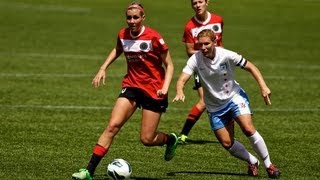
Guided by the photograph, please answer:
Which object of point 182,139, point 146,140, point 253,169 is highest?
point 146,140

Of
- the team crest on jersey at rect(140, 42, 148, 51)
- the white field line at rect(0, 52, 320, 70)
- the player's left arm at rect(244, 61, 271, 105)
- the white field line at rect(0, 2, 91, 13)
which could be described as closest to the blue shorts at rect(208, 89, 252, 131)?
the player's left arm at rect(244, 61, 271, 105)

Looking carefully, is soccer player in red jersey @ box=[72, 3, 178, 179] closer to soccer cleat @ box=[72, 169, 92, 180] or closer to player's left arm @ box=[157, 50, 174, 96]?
player's left arm @ box=[157, 50, 174, 96]

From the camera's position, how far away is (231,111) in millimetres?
13562

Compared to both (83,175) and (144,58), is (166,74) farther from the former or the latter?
(83,175)

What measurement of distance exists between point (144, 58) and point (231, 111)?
154cm

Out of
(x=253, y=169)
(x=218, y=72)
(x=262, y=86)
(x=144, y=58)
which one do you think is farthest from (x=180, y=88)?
(x=253, y=169)

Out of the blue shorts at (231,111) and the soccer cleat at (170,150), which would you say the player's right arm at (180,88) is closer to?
the blue shorts at (231,111)

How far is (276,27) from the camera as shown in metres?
45.6

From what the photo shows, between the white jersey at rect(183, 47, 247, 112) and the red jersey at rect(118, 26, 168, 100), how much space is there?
0.49 meters

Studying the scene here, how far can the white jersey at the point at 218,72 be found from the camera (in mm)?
13445

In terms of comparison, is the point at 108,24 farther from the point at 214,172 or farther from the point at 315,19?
the point at 214,172

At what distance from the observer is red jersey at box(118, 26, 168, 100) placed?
13.5m

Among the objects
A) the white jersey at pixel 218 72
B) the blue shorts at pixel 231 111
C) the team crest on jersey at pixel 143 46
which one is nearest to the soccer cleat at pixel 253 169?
the blue shorts at pixel 231 111

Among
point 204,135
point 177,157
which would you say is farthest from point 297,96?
point 177,157
